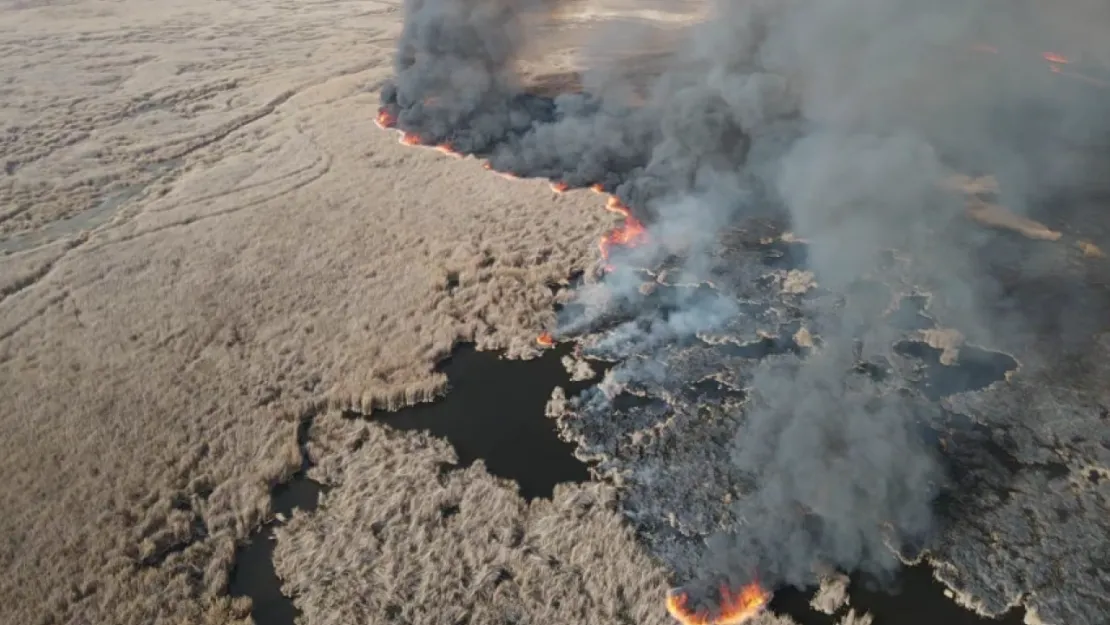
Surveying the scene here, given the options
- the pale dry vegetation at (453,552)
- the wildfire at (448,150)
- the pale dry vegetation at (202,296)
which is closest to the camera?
the pale dry vegetation at (453,552)

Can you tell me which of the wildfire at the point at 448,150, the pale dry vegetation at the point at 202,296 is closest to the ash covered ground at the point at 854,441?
the pale dry vegetation at the point at 202,296

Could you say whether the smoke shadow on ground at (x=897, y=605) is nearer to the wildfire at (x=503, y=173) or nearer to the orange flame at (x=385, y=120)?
the wildfire at (x=503, y=173)

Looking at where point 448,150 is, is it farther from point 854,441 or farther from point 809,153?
point 854,441

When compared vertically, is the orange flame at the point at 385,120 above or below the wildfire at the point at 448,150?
above

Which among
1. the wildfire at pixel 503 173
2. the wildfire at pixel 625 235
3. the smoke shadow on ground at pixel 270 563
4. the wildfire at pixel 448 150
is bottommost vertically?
the smoke shadow on ground at pixel 270 563

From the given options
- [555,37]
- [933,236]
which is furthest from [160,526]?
[555,37]

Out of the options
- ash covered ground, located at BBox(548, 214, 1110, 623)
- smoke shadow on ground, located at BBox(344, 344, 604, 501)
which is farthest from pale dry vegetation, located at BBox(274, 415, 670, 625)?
ash covered ground, located at BBox(548, 214, 1110, 623)
